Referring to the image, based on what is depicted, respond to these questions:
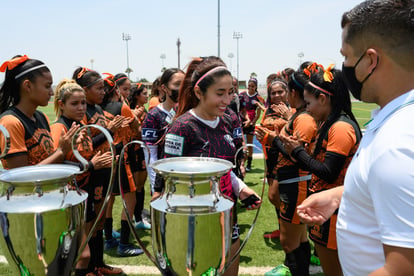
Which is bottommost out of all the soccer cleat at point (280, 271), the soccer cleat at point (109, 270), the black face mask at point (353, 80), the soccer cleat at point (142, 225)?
the soccer cleat at point (142, 225)

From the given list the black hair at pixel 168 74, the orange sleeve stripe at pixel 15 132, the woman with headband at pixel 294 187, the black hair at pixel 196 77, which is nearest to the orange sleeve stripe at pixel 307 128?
the woman with headband at pixel 294 187

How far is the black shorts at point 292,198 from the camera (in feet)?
9.64

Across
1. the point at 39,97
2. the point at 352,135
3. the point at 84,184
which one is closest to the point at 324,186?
the point at 352,135

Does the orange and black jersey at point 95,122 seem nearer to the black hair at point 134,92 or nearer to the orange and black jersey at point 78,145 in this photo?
the orange and black jersey at point 78,145

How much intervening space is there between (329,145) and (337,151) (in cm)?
8

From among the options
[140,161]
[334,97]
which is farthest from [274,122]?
[140,161]

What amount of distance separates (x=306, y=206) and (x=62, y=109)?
7.76 feet

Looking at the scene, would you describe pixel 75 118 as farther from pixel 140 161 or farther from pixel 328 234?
pixel 328 234

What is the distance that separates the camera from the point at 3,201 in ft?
3.89

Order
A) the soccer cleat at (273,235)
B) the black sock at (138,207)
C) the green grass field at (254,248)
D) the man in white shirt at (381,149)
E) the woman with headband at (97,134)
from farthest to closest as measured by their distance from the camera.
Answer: the black sock at (138,207) → the soccer cleat at (273,235) → the green grass field at (254,248) → the woman with headband at (97,134) → the man in white shirt at (381,149)

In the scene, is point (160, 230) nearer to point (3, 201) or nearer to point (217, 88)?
point (3, 201)

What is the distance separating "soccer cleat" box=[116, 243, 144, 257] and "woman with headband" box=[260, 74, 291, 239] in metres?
1.71

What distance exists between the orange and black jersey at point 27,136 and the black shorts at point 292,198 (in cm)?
212

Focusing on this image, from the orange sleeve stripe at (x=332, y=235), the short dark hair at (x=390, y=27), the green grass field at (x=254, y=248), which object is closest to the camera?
the short dark hair at (x=390, y=27)
